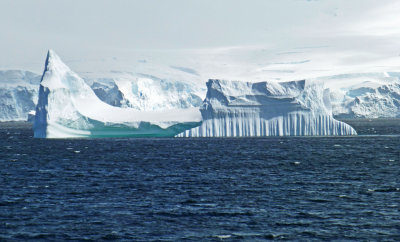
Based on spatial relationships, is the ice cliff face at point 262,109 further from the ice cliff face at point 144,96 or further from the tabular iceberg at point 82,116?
the ice cliff face at point 144,96

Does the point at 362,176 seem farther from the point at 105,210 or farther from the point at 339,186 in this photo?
the point at 105,210

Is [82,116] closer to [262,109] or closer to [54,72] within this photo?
[54,72]

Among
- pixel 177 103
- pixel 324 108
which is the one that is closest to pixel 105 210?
pixel 324 108

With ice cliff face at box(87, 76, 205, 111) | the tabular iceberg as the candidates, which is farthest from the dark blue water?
ice cliff face at box(87, 76, 205, 111)

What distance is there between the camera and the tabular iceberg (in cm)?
7050

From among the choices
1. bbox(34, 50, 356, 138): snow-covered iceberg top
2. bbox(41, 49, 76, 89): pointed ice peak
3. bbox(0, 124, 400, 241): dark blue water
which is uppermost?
bbox(41, 49, 76, 89): pointed ice peak

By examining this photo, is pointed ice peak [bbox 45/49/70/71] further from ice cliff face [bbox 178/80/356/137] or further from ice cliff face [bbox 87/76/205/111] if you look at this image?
ice cliff face [bbox 87/76/205/111]

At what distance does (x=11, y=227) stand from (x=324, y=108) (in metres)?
54.1

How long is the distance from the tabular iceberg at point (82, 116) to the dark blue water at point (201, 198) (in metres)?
20.6

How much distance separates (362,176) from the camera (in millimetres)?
36781

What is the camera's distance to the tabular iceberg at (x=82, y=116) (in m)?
70.5

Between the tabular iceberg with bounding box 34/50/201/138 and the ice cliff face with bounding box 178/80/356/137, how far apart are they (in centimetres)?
292

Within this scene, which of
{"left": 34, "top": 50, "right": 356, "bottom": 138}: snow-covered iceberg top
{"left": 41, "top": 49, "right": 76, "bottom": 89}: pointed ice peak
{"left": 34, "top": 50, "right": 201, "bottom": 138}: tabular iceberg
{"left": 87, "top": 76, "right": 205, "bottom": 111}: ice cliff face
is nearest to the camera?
{"left": 34, "top": 50, "right": 356, "bottom": 138}: snow-covered iceberg top

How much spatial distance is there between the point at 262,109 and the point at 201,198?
42.7 metres
